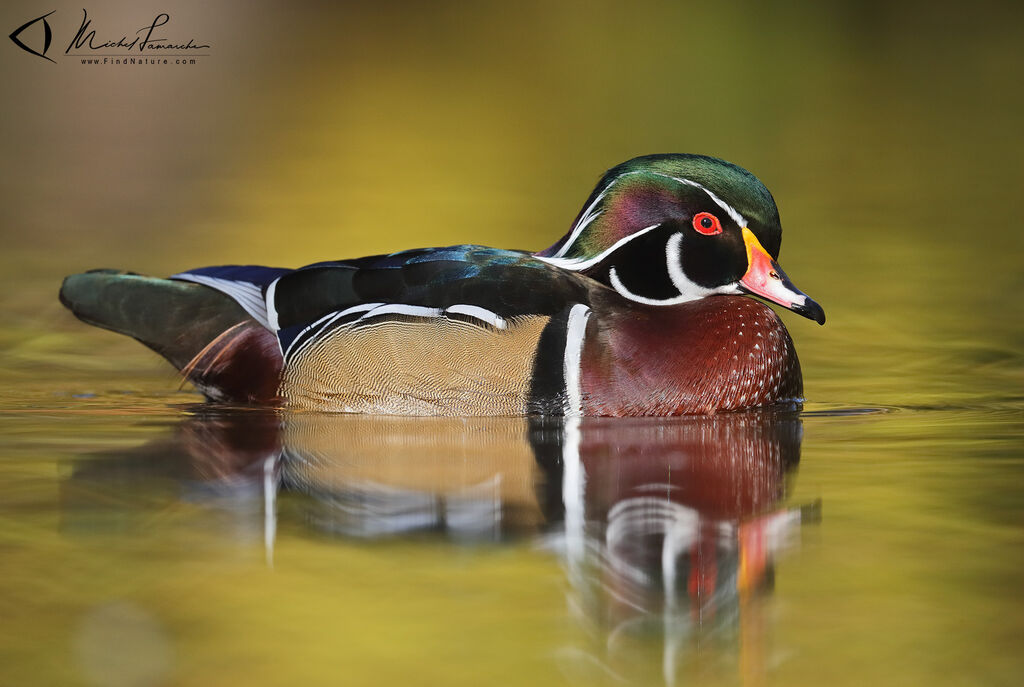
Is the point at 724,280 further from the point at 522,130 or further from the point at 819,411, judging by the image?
the point at 522,130

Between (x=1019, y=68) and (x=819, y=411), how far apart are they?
11.6m

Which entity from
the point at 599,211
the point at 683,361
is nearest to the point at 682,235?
the point at 599,211

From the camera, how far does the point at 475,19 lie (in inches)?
782

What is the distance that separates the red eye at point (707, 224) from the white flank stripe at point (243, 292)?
6.43 ft

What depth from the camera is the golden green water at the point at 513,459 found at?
331cm

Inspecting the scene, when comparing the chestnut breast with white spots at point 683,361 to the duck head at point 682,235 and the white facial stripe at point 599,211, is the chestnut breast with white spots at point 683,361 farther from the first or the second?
the white facial stripe at point 599,211

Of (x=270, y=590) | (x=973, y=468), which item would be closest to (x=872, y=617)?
(x=270, y=590)

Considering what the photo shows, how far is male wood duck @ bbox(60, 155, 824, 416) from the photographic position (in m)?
6.20

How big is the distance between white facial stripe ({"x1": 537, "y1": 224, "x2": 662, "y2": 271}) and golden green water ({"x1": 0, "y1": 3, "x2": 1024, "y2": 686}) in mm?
906

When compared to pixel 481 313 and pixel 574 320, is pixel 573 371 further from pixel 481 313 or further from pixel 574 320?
pixel 481 313

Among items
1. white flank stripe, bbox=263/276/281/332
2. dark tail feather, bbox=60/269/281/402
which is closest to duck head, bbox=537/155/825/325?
white flank stripe, bbox=263/276/281/332

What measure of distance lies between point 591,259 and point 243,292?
5.28ft

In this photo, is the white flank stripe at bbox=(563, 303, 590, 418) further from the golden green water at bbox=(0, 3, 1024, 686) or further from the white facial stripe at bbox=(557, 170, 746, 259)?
the white facial stripe at bbox=(557, 170, 746, 259)

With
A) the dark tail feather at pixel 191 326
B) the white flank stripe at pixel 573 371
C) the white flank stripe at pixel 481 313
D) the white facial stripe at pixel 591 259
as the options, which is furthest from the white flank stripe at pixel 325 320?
the white flank stripe at pixel 573 371
